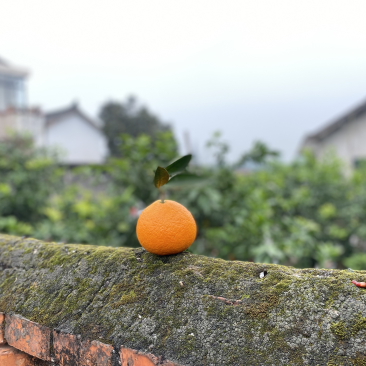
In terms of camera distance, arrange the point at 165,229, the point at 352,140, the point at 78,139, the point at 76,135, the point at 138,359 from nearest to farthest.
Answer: the point at 138,359 → the point at 165,229 → the point at 352,140 → the point at 76,135 → the point at 78,139

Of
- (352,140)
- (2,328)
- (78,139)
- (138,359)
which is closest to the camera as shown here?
(138,359)

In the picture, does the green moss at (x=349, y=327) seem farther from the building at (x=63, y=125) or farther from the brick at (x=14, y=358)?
the building at (x=63, y=125)

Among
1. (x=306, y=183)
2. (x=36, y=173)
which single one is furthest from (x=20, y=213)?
(x=306, y=183)

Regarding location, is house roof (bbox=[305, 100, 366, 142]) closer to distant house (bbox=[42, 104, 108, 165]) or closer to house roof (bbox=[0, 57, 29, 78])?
distant house (bbox=[42, 104, 108, 165])

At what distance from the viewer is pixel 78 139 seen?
20328mm

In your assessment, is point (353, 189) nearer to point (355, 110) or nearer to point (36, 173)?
point (36, 173)

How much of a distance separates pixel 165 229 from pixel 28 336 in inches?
23.6

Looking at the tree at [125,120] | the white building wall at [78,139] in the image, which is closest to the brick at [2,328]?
the white building wall at [78,139]

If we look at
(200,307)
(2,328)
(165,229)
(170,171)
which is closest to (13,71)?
(2,328)

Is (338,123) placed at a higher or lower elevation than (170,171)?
higher

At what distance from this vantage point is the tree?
68.6 feet

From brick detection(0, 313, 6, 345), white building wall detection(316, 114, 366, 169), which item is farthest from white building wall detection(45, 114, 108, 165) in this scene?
brick detection(0, 313, 6, 345)

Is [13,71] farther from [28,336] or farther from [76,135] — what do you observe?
[28,336]

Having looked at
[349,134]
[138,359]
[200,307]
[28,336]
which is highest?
[349,134]
